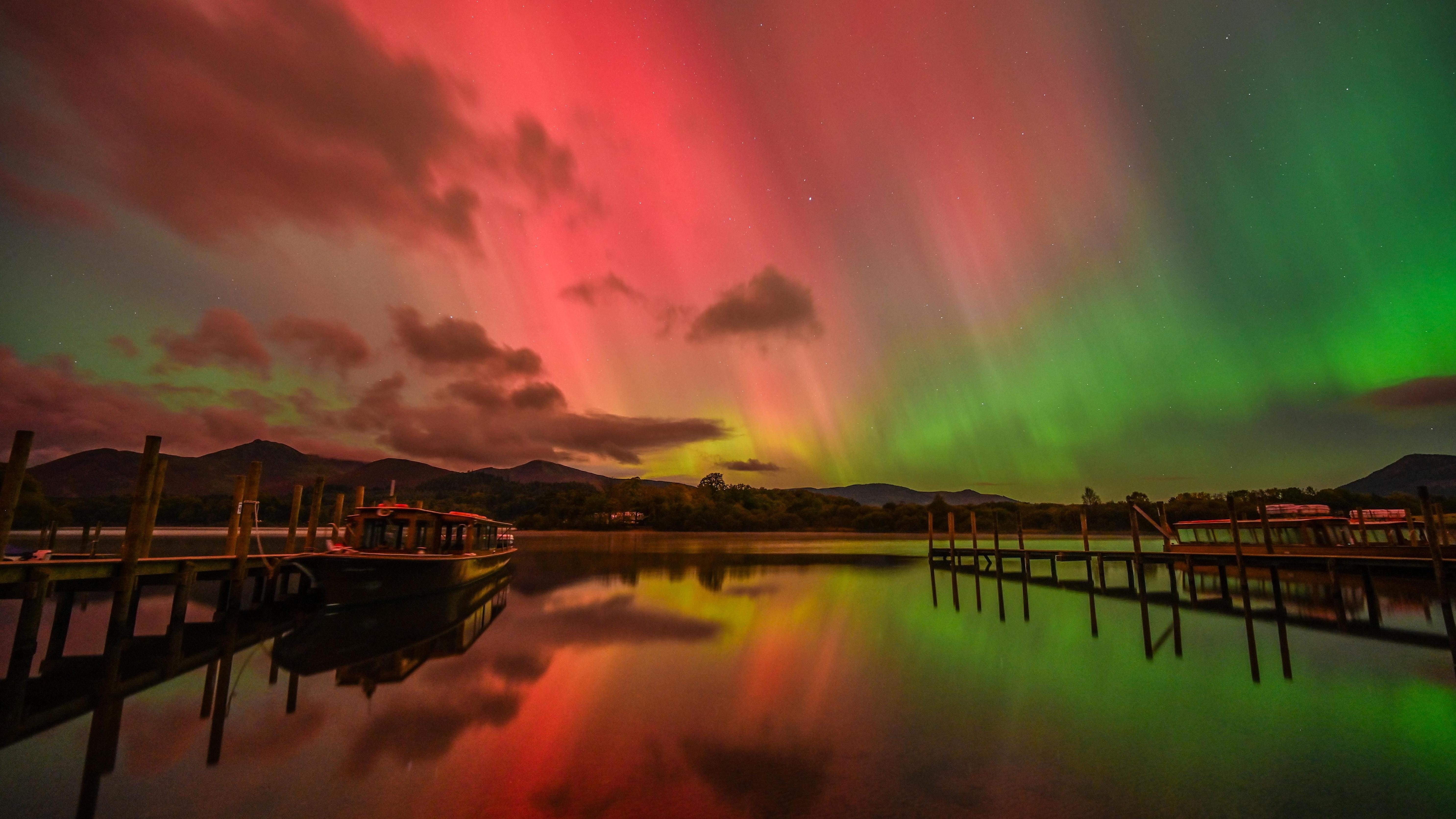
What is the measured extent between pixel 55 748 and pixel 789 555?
5820 centimetres

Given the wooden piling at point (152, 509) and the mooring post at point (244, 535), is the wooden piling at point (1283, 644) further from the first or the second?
the mooring post at point (244, 535)

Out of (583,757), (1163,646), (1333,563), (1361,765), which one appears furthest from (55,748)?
(1333,563)

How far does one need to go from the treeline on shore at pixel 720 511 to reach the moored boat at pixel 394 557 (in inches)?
3370

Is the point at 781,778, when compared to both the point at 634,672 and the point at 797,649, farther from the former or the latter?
the point at 797,649

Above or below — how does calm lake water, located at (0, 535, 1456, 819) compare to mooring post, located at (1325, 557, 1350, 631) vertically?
below

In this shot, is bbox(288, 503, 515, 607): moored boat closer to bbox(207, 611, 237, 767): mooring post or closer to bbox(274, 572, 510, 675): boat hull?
bbox(274, 572, 510, 675): boat hull

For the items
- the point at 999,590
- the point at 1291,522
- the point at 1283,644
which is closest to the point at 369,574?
the point at 999,590

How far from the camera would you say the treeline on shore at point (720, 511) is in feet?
348

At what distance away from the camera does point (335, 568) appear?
2095cm

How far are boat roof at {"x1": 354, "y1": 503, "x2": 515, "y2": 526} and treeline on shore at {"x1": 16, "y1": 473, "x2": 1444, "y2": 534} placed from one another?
8596cm

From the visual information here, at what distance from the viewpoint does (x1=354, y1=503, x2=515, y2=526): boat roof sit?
74.8 feet

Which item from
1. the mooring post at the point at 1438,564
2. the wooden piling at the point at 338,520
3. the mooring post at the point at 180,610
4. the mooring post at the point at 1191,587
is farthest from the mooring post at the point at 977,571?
the wooden piling at the point at 338,520

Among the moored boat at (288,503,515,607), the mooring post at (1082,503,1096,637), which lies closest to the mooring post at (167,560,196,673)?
the moored boat at (288,503,515,607)

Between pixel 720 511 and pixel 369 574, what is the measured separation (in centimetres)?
11929
